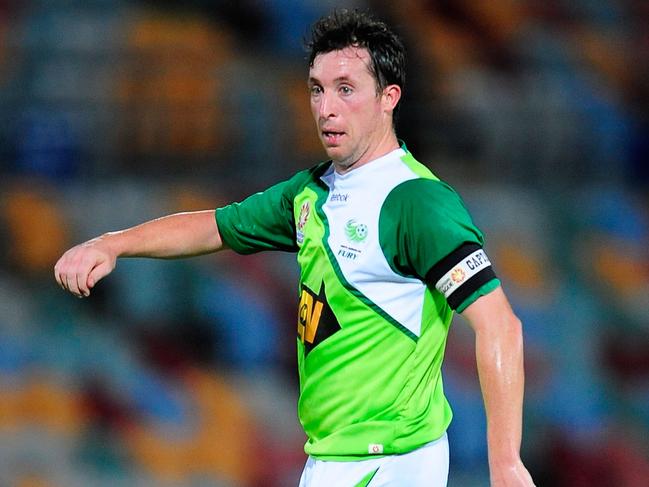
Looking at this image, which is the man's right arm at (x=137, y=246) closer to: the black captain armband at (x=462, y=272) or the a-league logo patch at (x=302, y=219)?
the a-league logo patch at (x=302, y=219)

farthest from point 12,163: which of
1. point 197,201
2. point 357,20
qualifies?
point 357,20

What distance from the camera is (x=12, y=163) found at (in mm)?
5812

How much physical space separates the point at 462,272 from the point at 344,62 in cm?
64

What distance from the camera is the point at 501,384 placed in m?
2.56

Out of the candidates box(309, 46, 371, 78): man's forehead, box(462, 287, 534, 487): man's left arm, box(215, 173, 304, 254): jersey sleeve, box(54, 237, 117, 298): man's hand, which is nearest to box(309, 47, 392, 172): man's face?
box(309, 46, 371, 78): man's forehead

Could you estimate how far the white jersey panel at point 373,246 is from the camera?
9.17 ft

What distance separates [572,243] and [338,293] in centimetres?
327

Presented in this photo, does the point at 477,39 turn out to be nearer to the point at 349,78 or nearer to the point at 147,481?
the point at 147,481

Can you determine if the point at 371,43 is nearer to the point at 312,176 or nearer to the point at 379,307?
the point at 312,176

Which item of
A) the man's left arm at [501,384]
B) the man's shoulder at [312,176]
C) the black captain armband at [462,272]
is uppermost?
the man's shoulder at [312,176]

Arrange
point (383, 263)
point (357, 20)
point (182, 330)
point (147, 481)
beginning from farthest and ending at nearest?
point (182, 330) → point (147, 481) → point (357, 20) → point (383, 263)

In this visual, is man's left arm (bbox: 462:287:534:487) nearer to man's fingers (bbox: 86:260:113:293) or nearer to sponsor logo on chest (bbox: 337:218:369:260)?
sponsor logo on chest (bbox: 337:218:369:260)

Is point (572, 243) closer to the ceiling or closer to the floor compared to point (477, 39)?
closer to the floor

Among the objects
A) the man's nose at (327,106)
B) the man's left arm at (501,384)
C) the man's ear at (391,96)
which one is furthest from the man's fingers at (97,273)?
the man's left arm at (501,384)
